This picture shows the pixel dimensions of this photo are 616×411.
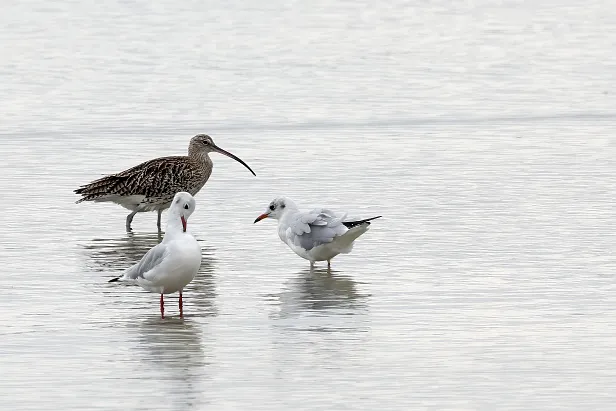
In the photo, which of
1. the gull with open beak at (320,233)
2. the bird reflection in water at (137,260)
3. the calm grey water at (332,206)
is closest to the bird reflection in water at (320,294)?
the calm grey water at (332,206)

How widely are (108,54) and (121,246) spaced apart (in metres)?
16.8

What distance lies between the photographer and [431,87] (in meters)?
25.5

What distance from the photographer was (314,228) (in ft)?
42.2

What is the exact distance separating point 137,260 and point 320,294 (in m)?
2.29

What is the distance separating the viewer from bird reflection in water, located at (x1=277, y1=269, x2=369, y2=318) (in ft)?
36.4

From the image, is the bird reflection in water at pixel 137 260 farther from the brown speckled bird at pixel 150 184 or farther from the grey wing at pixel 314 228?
the grey wing at pixel 314 228

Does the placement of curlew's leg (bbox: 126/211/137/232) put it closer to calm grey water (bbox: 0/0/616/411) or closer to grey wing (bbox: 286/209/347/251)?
calm grey water (bbox: 0/0/616/411)

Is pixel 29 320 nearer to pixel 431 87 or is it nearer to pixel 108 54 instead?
pixel 431 87

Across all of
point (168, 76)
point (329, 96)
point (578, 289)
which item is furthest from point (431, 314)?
point (168, 76)

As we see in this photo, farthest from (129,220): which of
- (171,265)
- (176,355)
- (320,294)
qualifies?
(176,355)

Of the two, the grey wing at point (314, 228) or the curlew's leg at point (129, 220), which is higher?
the grey wing at point (314, 228)

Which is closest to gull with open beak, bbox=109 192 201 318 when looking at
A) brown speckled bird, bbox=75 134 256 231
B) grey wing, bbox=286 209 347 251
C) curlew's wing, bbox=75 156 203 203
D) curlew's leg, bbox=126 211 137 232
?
grey wing, bbox=286 209 347 251

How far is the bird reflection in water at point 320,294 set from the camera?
11094 mm

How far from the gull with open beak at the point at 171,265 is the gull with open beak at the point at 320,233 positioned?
5.63ft
